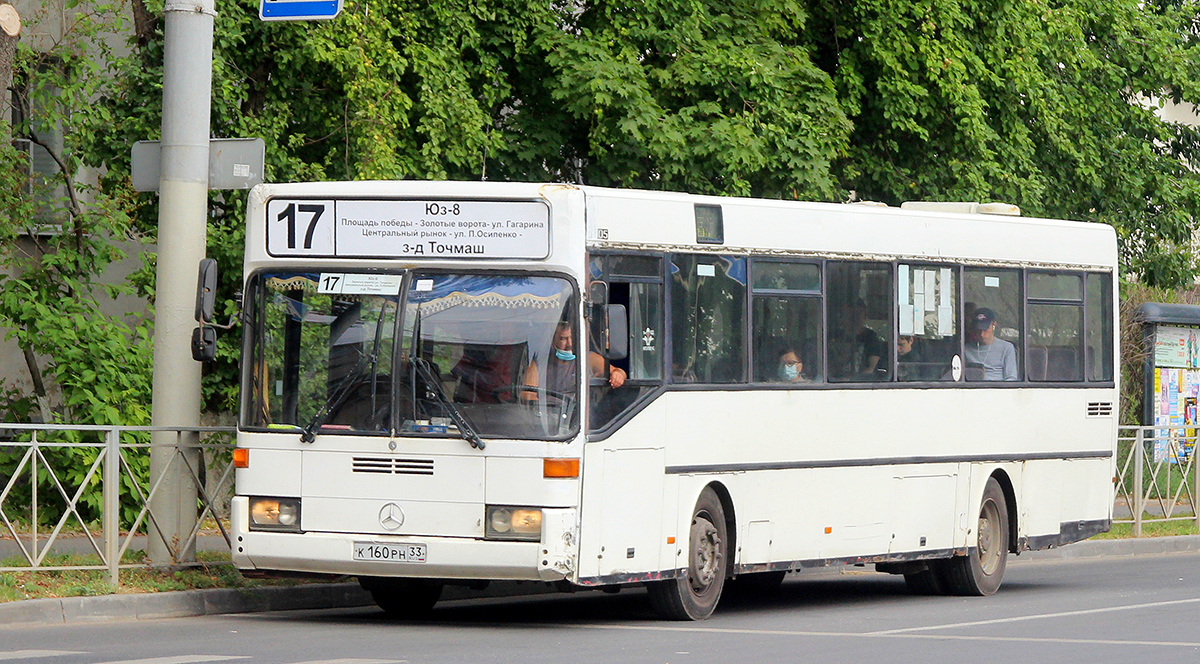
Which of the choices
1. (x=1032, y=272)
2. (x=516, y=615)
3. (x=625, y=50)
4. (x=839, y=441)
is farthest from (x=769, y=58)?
(x=516, y=615)

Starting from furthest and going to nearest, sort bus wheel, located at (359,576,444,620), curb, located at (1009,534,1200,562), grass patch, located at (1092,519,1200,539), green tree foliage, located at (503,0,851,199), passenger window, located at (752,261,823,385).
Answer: grass patch, located at (1092,519,1200,539) < curb, located at (1009,534,1200,562) < green tree foliage, located at (503,0,851,199) < passenger window, located at (752,261,823,385) < bus wheel, located at (359,576,444,620)

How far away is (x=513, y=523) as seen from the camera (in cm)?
1152

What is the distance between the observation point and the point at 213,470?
13.8 m

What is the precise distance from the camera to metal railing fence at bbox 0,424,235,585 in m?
12.9

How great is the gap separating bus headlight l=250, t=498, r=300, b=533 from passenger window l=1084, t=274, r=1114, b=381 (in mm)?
7729

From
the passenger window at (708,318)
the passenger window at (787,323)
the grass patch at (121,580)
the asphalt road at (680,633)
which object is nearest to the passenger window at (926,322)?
the passenger window at (787,323)

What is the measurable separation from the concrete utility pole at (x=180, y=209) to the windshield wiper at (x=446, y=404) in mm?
2778

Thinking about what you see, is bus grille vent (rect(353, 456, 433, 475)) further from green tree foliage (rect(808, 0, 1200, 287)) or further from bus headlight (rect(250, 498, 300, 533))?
green tree foliage (rect(808, 0, 1200, 287))

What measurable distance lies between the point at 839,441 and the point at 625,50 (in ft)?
21.2

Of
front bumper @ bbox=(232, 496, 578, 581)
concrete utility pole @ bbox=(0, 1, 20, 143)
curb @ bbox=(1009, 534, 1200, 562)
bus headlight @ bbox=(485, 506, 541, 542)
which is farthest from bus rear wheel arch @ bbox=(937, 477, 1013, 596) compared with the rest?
concrete utility pole @ bbox=(0, 1, 20, 143)

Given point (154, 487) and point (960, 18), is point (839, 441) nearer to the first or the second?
point (154, 487)

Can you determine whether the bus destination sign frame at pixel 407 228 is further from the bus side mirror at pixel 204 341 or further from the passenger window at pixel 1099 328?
the passenger window at pixel 1099 328

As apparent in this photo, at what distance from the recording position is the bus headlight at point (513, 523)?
1148 centimetres

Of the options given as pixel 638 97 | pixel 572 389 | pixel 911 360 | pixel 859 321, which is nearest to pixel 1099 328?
pixel 911 360
